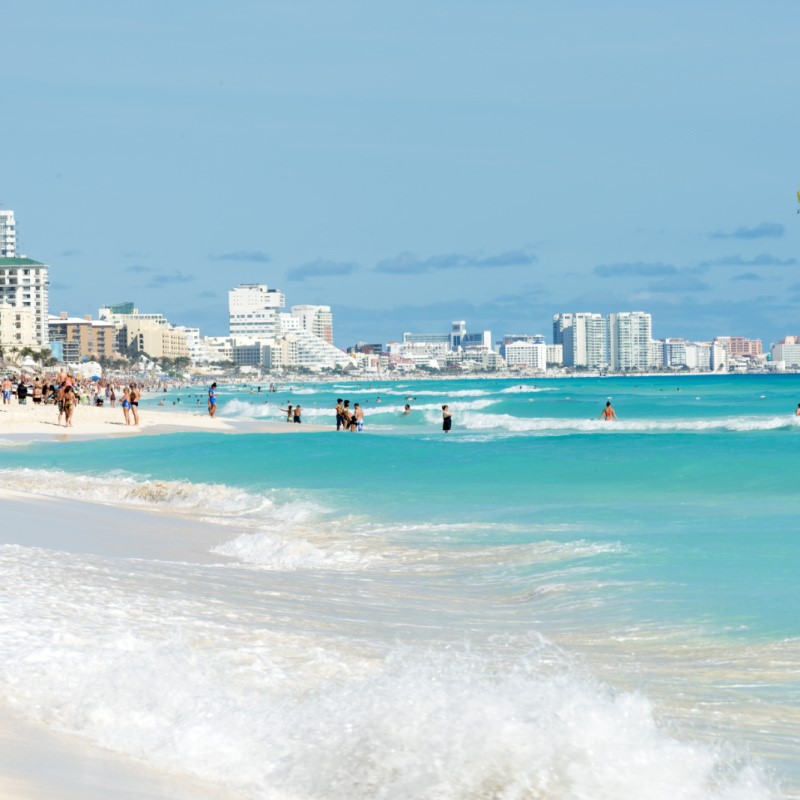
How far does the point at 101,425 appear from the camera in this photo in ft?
129

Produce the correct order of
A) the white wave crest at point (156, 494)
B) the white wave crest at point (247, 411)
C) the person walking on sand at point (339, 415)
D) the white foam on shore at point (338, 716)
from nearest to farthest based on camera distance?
the white foam on shore at point (338, 716) → the white wave crest at point (156, 494) → the person walking on sand at point (339, 415) → the white wave crest at point (247, 411)

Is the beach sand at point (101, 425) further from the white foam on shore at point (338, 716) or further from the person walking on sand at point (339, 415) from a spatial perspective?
the white foam on shore at point (338, 716)

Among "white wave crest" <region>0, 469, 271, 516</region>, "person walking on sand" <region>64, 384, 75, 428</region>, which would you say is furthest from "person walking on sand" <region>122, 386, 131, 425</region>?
"white wave crest" <region>0, 469, 271, 516</region>

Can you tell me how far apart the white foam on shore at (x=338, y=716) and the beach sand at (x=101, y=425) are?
29219 millimetres

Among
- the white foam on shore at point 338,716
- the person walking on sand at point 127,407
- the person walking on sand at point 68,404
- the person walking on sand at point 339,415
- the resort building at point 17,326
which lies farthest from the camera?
the resort building at point 17,326

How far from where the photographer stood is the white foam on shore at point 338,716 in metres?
4.29

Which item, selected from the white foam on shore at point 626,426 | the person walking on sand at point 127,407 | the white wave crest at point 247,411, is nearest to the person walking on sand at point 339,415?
the person walking on sand at point 127,407

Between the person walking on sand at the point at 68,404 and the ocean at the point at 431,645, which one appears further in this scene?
the person walking on sand at the point at 68,404

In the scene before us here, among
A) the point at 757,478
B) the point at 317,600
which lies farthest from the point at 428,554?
the point at 757,478

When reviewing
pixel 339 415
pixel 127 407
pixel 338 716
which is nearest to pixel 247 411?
pixel 127 407

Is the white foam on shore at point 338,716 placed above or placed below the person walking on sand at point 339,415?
below

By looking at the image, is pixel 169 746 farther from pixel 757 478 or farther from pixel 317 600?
Answer: pixel 757 478

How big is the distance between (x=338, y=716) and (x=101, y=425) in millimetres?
35717

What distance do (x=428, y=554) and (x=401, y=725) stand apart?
24.0 feet
